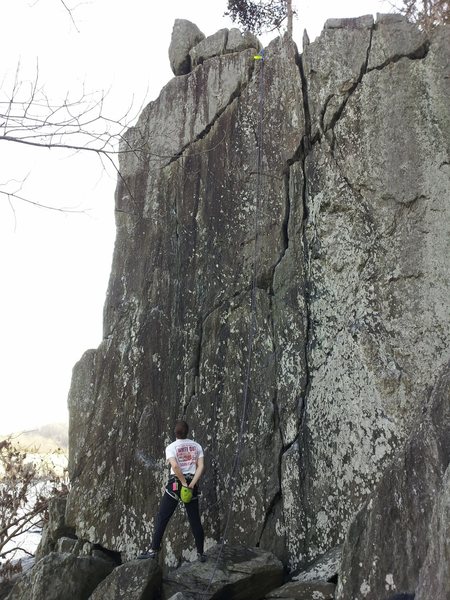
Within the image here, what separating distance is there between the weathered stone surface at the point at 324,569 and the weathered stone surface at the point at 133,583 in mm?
1510

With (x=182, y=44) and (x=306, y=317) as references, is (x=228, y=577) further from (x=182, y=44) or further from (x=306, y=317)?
(x=182, y=44)

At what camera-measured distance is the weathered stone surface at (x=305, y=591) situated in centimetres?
584

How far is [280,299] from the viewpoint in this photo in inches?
320

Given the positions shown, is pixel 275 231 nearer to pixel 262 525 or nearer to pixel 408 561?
pixel 262 525

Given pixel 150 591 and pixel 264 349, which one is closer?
pixel 150 591

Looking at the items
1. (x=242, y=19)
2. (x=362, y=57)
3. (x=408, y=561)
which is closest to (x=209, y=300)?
(x=362, y=57)

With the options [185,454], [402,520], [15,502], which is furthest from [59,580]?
[15,502]

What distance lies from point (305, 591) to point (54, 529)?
4150 millimetres

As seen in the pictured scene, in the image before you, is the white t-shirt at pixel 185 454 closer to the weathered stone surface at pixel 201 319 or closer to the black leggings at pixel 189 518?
the black leggings at pixel 189 518

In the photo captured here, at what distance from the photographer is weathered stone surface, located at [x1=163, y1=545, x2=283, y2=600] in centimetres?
619

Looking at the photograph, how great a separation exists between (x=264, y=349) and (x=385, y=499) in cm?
335

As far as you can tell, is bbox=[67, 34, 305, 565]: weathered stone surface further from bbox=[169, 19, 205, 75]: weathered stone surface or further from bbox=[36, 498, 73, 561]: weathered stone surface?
bbox=[169, 19, 205, 75]: weathered stone surface

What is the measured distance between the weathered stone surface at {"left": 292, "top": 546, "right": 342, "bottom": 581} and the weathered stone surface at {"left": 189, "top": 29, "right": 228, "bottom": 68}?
7.58m

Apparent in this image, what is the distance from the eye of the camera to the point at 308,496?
287 inches
